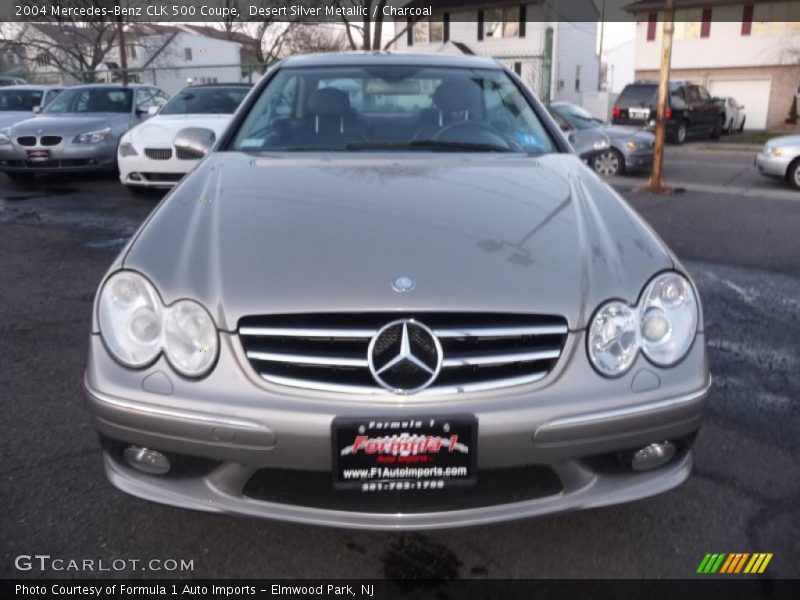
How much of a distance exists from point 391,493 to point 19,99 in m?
13.8

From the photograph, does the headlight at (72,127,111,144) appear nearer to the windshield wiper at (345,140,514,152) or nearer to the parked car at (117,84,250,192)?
the parked car at (117,84,250,192)

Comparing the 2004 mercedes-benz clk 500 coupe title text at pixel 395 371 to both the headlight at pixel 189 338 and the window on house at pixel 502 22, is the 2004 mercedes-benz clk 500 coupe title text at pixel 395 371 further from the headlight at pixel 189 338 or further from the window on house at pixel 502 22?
the window on house at pixel 502 22

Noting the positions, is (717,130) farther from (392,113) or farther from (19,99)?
(392,113)

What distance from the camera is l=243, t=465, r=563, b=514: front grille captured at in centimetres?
190

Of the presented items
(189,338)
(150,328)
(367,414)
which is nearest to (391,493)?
(367,414)

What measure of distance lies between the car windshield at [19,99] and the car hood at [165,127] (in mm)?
6011

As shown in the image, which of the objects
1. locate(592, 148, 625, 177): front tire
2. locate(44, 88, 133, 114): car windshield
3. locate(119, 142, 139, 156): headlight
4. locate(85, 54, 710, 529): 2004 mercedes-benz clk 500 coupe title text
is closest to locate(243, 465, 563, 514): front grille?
locate(85, 54, 710, 529): 2004 mercedes-benz clk 500 coupe title text

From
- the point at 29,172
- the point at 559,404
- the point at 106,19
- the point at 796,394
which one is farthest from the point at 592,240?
the point at 106,19

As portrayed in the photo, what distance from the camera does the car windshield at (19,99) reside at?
12.9 meters

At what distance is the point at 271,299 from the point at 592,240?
99 centimetres

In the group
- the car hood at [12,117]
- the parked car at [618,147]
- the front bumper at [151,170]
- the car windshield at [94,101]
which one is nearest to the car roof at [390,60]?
the front bumper at [151,170]

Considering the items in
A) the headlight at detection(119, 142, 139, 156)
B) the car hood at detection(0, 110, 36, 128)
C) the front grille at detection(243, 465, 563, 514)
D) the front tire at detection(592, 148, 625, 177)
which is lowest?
the front tire at detection(592, 148, 625, 177)

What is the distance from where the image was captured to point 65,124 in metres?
9.57

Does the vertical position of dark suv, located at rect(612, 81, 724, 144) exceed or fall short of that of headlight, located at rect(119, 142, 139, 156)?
it falls short
